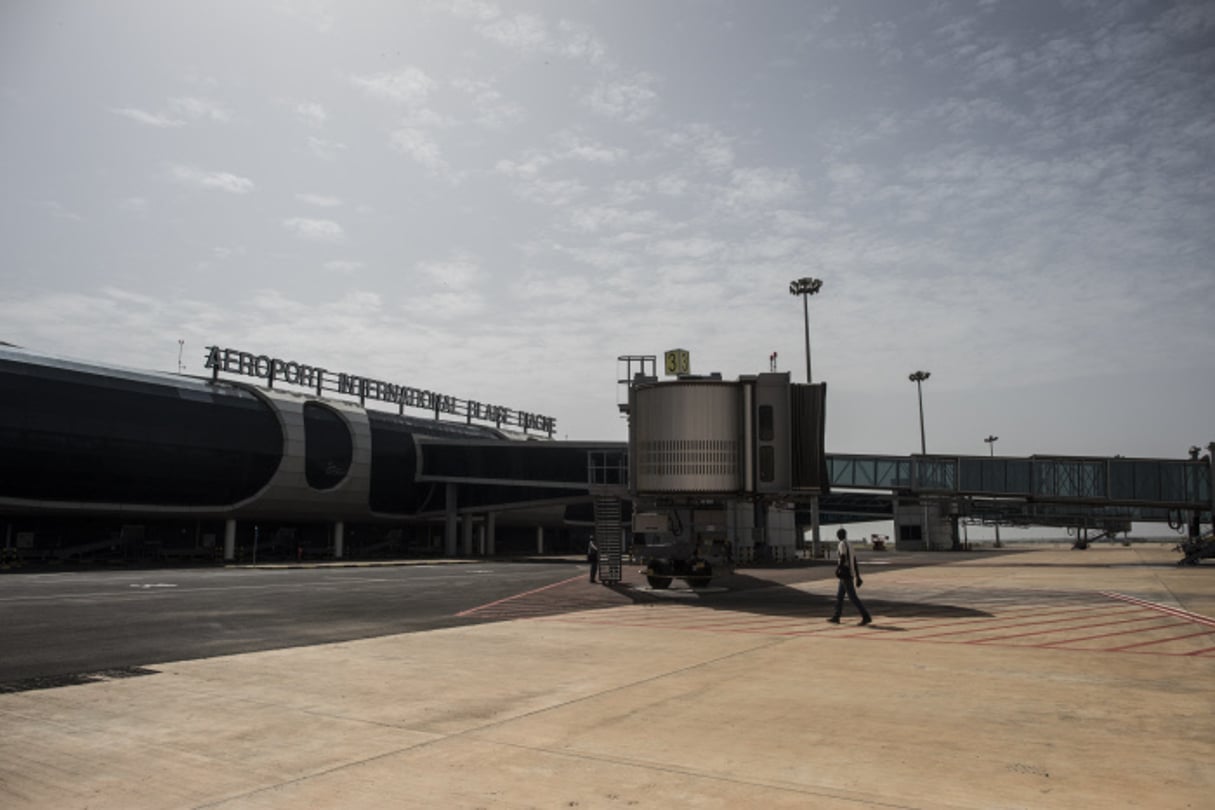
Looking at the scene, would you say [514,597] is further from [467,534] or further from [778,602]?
[467,534]

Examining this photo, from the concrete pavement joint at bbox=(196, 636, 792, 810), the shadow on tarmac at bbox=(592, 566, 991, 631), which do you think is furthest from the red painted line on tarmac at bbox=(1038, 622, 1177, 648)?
the concrete pavement joint at bbox=(196, 636, 792, 810)

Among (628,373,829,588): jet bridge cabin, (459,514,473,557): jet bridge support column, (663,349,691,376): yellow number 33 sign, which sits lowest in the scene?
(459,514,473,557): jet bridge support column

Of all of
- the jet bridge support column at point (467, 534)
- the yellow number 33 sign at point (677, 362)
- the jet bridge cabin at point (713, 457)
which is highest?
the yellow number 33 sign at point (677, 362)

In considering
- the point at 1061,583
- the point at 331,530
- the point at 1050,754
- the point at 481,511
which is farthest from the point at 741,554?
the point at 1050,754

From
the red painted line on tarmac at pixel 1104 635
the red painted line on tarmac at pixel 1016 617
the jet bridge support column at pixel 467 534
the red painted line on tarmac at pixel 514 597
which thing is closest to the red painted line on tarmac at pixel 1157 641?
the red painted line on tarmac at pixel 1104 635

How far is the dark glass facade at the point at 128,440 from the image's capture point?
188 feet

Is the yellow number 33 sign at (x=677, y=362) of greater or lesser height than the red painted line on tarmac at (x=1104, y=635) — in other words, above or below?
above

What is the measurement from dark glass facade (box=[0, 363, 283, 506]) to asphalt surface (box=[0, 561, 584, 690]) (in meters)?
26.0

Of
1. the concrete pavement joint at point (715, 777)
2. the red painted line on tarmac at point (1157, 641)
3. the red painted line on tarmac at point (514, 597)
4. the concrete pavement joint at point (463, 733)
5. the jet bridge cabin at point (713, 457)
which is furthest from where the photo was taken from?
the jet bridge cabin at point (713, 457)

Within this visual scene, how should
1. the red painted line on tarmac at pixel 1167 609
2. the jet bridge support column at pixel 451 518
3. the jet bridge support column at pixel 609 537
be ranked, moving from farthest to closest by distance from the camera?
the jet bridge support column at pixel 451 518 → the jet bridge support column at pixel 609 537 → the red painted line on tarmac at pixel 1167 609

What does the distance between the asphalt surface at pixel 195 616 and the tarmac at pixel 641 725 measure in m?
1.79

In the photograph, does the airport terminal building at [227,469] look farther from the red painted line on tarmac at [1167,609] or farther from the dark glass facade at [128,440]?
the red painted line on tarmac at [1167,609]

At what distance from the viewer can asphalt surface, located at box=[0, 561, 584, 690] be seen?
14820 mm

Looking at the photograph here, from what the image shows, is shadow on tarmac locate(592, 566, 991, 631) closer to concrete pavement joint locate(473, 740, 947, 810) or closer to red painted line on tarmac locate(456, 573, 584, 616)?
red painted line on tarmac locate(456, 573, 584, 616)
